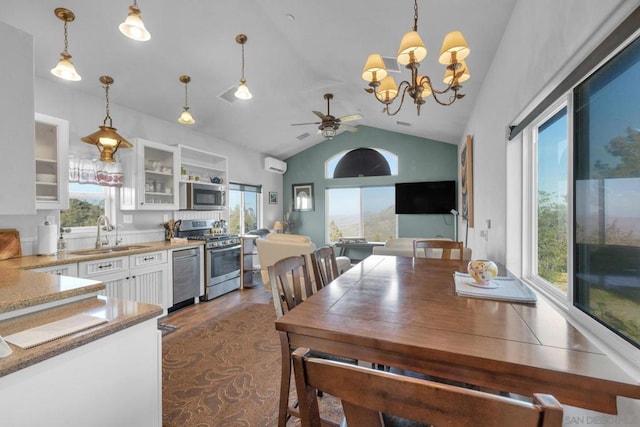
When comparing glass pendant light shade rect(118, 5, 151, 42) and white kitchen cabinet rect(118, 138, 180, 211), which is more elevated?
glass pendant light shade rect(118, 5, 151, 42)

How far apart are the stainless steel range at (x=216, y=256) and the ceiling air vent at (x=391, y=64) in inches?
130

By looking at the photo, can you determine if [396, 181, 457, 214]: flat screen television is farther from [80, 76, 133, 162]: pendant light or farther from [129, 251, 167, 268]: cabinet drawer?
[80, 76, 133, 162]: pendant light

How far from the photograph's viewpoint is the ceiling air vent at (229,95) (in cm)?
394

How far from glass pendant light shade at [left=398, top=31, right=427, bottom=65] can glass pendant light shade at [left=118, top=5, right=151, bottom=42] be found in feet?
5.44

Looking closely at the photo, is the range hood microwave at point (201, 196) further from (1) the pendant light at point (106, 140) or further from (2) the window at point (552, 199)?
(2) the window at point (552, 199)

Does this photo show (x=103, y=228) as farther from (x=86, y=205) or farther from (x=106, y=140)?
(x=106, y=140)

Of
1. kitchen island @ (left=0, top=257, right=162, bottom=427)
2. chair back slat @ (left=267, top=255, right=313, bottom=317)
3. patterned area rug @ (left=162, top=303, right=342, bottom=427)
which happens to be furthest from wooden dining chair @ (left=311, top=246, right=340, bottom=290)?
kitchen island @ (left=0, top=257, right=162, bottom=427)

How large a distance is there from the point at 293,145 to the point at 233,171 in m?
1.77

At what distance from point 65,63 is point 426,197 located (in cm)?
594

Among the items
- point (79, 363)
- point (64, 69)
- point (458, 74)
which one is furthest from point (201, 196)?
point (458, 74)

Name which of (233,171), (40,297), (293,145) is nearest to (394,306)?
(40,297)

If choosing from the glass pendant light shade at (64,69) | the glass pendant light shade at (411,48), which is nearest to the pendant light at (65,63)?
the glass pendant light shade at (64,69)

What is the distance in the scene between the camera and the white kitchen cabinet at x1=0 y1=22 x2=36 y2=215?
61.4 inches

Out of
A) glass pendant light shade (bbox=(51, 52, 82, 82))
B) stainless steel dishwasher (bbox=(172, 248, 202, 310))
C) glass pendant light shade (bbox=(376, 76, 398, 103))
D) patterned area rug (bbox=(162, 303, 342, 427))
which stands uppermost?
glass pendant light shade (bbox=(51, 52, 82, 82))
